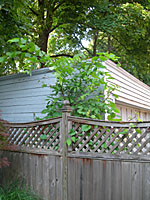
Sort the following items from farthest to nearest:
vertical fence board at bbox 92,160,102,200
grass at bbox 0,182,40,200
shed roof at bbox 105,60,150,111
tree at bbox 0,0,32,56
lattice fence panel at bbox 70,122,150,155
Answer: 1. tree at bbox 0,0,32,56
2. shed roof at bbox 105,60,150,111
3. grass at bbox 0,182,40,200
4. vertical fence board at bbox 92,160,102,200
5. lattice fence panel at bbox 70,122,150,155

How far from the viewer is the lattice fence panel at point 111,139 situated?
2797mm

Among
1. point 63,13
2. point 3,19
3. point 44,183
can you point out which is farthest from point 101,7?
point 44,183

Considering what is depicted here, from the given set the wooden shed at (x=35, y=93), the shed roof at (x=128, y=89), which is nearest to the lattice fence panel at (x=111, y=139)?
the shed roof at (x=128, y=89)

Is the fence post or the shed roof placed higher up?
the shed roof

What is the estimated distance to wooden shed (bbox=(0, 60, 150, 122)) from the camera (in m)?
5.59

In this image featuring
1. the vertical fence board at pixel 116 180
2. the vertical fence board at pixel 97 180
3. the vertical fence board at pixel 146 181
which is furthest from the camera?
the vertical fence board at pixel 97 180

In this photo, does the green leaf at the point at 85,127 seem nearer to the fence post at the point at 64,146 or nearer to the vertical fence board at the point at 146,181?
the fence post at the point at 64,146

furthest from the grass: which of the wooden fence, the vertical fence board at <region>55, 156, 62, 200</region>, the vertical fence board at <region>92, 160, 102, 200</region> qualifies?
the vertical fence board at <region>92, 160, 102, 200</region>

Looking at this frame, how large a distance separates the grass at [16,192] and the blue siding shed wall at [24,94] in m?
1.85

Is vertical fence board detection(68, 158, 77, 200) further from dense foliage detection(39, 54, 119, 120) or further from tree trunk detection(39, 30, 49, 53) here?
tree trunk detection(39, 30, 49, 53)

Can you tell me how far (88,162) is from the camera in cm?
319

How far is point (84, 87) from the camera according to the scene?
4629 millimetres

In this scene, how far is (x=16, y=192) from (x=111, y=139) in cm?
179

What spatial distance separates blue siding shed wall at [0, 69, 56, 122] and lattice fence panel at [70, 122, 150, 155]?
228cm
